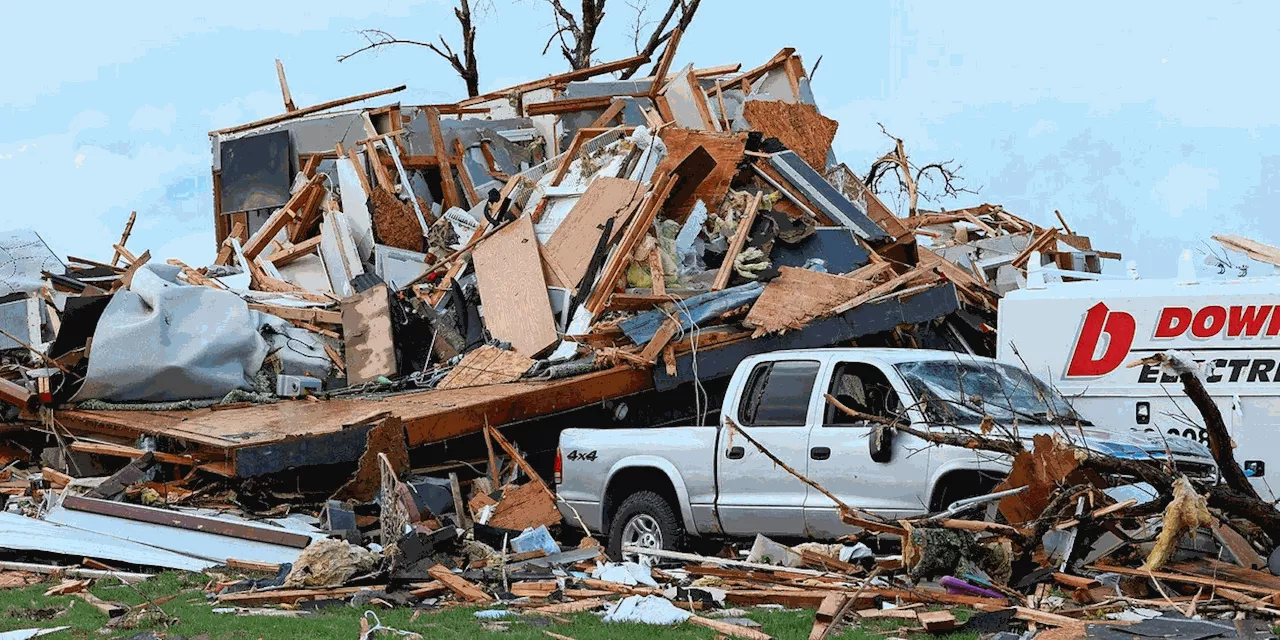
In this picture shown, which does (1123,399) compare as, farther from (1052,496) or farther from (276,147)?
(276,147)

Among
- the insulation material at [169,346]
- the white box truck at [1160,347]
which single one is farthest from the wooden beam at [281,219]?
the white box truck at [1160,347]

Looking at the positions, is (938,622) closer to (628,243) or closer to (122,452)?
(628,243)

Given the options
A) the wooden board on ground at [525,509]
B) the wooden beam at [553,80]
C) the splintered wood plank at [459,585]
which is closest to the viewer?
the splintered wood plank at [459,585]

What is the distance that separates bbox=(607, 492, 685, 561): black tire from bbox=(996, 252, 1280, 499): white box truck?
9.86 ft

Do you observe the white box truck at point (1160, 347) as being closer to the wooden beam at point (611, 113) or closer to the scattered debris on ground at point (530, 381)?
the scattered debris on ground at point (530, 381)

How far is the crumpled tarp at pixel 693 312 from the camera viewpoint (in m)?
15.0

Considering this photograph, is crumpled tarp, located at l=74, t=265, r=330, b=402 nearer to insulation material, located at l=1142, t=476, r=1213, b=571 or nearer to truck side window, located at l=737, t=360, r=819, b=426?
truck side window, located at l=737, t=360, r=819, b=426

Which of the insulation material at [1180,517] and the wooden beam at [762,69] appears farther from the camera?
the wooden beam at [762,69]

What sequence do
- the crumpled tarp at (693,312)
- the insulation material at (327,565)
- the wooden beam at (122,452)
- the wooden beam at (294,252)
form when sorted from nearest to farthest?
the insulation material at (327,565) < the wooden beam at (122,452) < the crumpled tarp at (693,312) < the wooden beam at (294,252)

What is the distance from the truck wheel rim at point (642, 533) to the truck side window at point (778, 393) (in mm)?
1073

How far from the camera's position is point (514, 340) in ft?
54.2

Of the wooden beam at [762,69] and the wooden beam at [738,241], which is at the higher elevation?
the wooden beam at [762,69]

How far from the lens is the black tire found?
11180 mm

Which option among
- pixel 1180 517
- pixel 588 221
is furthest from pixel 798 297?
pixel 1180 517
